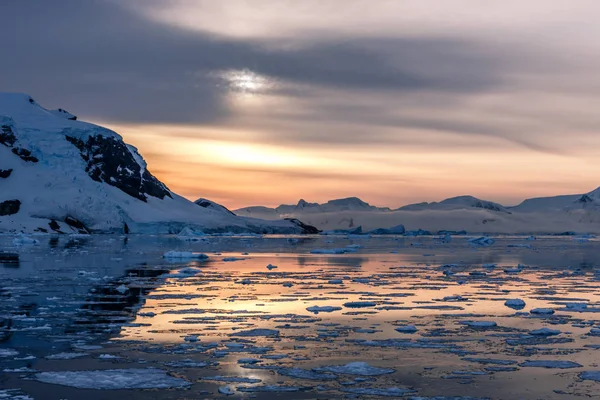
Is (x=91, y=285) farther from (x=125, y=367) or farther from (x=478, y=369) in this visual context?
(x=478, y=369)

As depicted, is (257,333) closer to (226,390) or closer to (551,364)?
(226,390)

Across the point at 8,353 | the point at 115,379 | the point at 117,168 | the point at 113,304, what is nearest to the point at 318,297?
the point at 113,304

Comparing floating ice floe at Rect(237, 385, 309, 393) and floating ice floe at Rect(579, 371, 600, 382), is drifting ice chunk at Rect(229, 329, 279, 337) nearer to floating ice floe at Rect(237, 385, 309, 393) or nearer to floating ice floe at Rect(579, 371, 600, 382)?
floating ice floe at Rect(237, 385, 309, 393)

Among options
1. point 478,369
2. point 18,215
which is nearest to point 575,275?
point 478,369

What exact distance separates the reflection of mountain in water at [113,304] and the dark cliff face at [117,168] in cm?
11456

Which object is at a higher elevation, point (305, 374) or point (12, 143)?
point (12, 143)

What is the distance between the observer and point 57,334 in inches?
518

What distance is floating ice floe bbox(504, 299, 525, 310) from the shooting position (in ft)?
57.6

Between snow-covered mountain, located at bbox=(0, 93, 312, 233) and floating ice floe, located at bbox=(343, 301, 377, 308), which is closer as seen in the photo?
floating ice floe, located at bbox=(343, 301, 377, 308)

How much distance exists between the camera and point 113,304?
58.5ft

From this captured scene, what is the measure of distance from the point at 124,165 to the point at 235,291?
13284cm

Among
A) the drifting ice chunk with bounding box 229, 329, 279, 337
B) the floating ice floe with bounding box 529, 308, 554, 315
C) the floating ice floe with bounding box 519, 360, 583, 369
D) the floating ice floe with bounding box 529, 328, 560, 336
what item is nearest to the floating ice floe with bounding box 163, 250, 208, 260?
the floating ice floe with bounding box 529, 308, 554, 315

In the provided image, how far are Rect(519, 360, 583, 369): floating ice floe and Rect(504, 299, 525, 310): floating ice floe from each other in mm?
6593

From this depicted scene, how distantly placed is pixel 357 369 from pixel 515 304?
8.68 m
